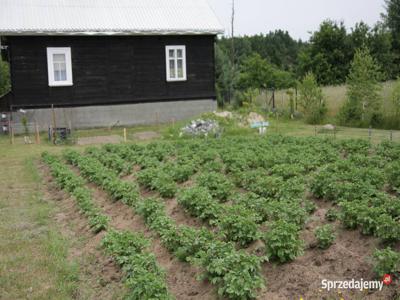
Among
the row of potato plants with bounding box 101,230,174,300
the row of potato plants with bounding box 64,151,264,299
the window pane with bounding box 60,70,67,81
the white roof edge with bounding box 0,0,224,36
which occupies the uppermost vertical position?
the white roof edge with bounding box 0,0,224,36

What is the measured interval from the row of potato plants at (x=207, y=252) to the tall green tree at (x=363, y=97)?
1335 centimetres

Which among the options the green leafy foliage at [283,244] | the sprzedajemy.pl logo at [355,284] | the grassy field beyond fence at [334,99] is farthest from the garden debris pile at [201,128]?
the sprzedajemy.pl logo at [355,284]

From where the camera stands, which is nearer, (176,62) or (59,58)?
(59,58)

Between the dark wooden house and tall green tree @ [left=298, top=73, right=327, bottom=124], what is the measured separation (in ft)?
14.0

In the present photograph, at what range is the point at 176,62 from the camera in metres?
23.3

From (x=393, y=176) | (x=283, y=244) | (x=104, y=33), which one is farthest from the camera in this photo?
(x=104, y=33)

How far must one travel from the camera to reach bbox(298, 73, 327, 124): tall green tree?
72.4ft

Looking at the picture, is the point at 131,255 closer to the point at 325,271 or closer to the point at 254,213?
the point at 254,213

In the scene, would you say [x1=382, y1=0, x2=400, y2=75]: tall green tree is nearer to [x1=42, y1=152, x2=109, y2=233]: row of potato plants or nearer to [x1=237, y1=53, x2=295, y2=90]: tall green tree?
[x1=237, y1=53, x2=295, y2=90]: tall green tree

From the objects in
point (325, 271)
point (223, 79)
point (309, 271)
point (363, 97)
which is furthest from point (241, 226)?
point (223, 79)

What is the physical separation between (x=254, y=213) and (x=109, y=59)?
53.4ft

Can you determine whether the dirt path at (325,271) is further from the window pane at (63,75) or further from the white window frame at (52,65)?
the window pane at (63,75)

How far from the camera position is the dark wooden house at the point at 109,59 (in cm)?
2077

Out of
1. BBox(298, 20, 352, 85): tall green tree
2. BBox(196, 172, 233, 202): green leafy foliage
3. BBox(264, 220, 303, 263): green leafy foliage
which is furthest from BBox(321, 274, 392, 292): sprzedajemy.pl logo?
BBox(298, 20, 352, 85): tall green tree
